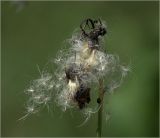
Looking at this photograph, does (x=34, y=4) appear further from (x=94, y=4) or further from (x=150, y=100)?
(x=150, y=100)

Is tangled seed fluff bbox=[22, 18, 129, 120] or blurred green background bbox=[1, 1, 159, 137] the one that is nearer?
tangled seed fluff bbox=[22, 18, 129, 120]

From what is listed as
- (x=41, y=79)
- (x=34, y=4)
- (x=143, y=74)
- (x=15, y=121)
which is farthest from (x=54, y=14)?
(x=41, y=79)

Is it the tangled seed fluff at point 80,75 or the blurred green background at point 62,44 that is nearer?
the tangled seed fluff at point 80,75

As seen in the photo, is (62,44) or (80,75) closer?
(80,75)

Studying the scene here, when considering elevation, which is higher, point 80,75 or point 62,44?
point 62,44
